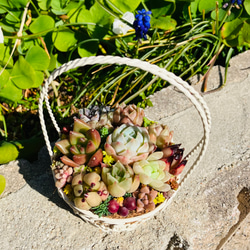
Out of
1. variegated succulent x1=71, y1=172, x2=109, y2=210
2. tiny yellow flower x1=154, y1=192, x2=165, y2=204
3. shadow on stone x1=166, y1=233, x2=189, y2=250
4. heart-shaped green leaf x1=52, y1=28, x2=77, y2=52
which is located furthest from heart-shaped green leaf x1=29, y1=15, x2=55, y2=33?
shadow on stone x1=166, y1=233, x2=189, y2=250

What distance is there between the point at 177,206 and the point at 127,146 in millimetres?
446

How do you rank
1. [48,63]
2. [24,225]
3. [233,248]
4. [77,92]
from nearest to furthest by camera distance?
[24,225] → [233,248] → [48,63] → [77,92]

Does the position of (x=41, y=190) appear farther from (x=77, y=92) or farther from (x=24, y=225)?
(x=77, y=92)

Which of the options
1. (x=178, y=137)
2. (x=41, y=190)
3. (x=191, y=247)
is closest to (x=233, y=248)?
(x=191, y=247)

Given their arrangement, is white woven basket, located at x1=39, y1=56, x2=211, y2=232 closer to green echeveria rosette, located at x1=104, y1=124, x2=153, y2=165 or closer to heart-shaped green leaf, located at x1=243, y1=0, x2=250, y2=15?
green echeveria rosette, located at x1=104, y1=124, x2=153, y2=165

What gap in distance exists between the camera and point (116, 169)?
3.13 ft

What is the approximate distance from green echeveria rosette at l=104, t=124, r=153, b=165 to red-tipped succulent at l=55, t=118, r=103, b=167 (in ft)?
0.14

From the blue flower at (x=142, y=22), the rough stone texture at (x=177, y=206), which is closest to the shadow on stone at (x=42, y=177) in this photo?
the rough stone texture at (x=177, y=206)

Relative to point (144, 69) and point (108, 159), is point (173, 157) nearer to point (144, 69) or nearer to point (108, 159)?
point (108, 159)

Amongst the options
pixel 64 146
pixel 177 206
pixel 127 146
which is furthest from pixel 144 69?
pixel 177 206

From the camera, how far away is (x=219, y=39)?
168cm

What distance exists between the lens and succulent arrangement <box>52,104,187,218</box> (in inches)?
37.2

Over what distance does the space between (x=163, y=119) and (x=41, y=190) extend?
64 cm

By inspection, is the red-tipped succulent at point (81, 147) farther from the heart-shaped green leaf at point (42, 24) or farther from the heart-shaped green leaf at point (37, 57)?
the heart-shaped green leaf at point (42, 24)
